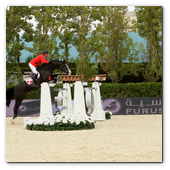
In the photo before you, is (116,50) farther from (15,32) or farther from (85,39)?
(15,32)

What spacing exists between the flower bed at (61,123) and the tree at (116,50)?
948cm

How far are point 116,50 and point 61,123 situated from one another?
11128mm

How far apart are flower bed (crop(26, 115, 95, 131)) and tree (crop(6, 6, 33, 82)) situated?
8.21 m

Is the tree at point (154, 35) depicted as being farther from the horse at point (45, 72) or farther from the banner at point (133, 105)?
the horse at point (45, 72)

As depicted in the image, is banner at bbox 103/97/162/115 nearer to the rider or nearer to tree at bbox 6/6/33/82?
the rider

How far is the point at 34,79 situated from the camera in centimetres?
890

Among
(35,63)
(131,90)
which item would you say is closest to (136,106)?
(131,90)

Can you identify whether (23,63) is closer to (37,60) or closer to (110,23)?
(110,23)

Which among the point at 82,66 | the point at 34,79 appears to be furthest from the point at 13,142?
the point at 82,66

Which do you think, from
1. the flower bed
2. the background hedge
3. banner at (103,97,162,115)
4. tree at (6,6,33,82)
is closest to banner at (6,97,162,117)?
banner at (103,97,162,115)

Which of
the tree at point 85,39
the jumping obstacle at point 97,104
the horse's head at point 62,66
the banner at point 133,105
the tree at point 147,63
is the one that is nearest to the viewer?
the horse's head at point 62,66

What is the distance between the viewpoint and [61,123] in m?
7.82

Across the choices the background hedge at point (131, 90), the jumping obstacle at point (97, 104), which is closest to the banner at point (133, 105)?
the background hedge at point (131, 90)

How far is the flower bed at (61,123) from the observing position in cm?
780
